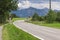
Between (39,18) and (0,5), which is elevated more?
(0,5)

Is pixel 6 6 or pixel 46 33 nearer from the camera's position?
pixel 46 33

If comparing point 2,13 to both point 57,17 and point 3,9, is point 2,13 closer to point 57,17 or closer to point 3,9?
point 3,9

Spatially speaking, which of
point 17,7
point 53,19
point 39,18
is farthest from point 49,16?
point 39,18

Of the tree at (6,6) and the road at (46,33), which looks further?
the tree at (6,6)

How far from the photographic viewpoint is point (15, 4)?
2960 inches

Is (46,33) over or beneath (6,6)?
over

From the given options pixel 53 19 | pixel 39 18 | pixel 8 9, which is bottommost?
pixel 39 18

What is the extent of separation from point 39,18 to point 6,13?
40649mm

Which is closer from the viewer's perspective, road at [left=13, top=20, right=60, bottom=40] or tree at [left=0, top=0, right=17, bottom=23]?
road at [left=13, top=20, right=60, bottom=40]

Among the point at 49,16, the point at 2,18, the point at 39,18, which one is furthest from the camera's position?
the point at 39,18

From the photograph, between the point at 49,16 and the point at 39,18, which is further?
the point at 39,18

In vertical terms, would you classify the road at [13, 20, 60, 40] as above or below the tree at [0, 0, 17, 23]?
above

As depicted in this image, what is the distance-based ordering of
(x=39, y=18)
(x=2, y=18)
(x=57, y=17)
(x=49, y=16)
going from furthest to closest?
(x=39, y=18)
(x=57, y=17)
(x=49, y=16)
(x=2, y=18)

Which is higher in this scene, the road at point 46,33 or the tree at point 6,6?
the road at point 46,33
